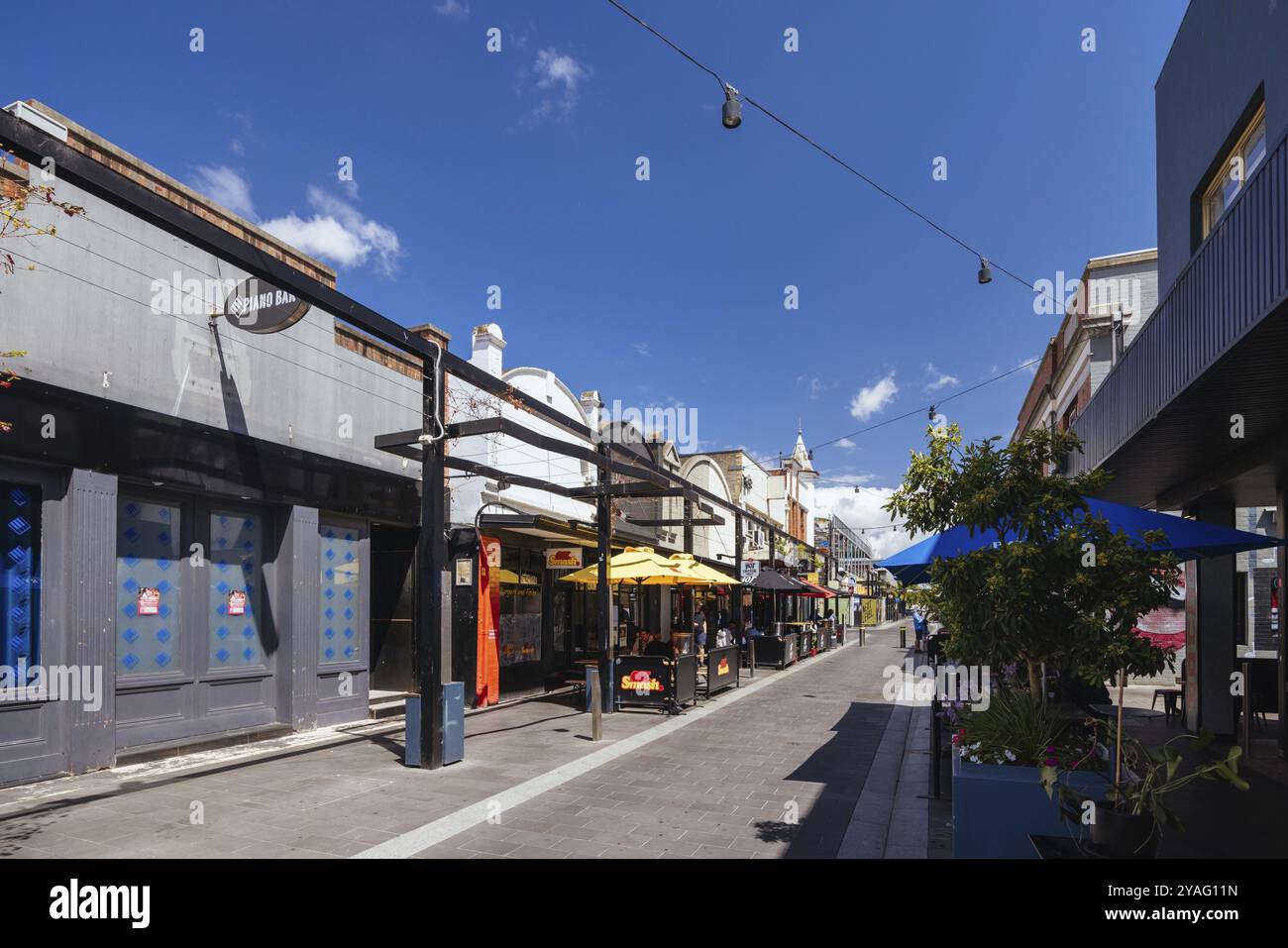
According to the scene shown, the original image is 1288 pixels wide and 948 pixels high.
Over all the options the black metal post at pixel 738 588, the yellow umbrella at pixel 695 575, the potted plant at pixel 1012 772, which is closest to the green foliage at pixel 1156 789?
the potted plant at pixel 1012 772

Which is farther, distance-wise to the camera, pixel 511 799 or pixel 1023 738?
pixel 511 799

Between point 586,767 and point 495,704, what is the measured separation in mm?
5587

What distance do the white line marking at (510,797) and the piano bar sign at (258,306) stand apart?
6.75m

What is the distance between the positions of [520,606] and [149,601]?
7.87 m

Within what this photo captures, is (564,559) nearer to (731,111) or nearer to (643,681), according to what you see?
(643,681)

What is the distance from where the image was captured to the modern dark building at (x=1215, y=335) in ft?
19.5

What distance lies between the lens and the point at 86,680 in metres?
8.28

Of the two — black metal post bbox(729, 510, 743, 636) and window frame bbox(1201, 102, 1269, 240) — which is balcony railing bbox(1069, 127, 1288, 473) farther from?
black metal post bbox(729, 510, 743, 636)

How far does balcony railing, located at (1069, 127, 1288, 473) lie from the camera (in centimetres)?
536

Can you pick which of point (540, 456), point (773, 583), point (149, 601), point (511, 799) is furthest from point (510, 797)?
point (773, 583)

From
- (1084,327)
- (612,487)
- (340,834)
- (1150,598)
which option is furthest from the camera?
(1084,327)

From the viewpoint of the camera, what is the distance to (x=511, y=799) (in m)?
7.82
